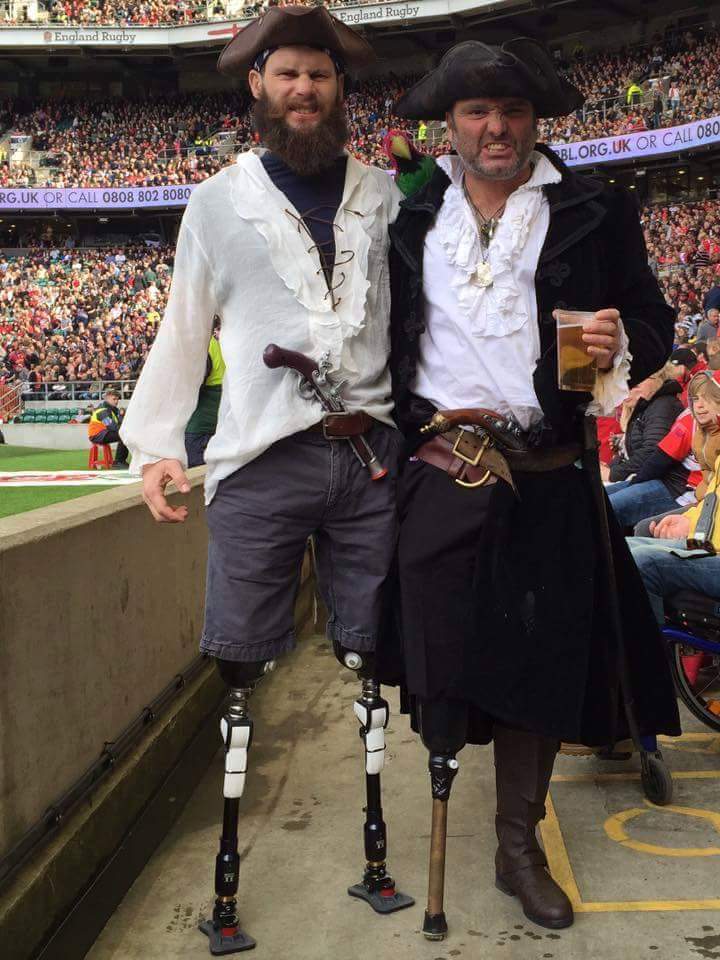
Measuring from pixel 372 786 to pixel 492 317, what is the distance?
126cm

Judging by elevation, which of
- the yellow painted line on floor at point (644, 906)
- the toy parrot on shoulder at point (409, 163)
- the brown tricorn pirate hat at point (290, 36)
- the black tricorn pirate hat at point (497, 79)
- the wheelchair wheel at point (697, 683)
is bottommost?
the yellow painted line on floor at point (644, 906)

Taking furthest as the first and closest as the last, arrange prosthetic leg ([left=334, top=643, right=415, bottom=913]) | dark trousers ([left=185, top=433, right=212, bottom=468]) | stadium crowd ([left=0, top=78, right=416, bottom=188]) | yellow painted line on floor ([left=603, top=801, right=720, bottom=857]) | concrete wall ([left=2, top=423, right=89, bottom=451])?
stadium crowd ([left=0, top=78, right=416, bottom=188])
concrete wall ([left=2, top=423, right=89, bottom=451])
dark trousers ([left=185, top=433, right=212, bottom=468])
yellow painted line on floor ([left=603, top=801, right=720, bottom=857])
prosthetic leg ([left=334, top=643, right=415, bottom=913])

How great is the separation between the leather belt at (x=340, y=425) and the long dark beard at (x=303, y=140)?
65cm

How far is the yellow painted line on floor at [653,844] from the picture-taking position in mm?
2879

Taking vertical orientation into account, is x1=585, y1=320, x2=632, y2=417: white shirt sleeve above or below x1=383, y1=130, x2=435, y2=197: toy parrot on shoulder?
below

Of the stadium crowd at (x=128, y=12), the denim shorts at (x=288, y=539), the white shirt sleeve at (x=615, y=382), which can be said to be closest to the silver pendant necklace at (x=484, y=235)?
the white shirt sleeve at (x=615, y=382)

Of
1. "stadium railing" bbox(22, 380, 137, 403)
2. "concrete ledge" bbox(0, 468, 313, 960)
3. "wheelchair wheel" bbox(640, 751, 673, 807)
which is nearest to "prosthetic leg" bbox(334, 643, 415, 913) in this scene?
"concrete ledge" bbox(0, 468, 313, 960)

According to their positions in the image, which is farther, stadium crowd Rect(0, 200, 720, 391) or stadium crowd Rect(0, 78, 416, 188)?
stadium crowd Rect(0, 78, 416, 188)

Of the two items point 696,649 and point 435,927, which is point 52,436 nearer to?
point 696,649

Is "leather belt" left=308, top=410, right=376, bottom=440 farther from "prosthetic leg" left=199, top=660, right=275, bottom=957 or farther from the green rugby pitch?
the green rugby pitch

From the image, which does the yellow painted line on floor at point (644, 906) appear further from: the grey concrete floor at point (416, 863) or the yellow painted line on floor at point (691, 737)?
the yellow painted line on floor at point (691, 737)

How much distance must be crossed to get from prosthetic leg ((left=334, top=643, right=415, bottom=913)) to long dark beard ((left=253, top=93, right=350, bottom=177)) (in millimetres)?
1255

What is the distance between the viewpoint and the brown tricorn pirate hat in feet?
8.43

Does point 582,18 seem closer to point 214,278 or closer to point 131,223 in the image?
point 131,223
